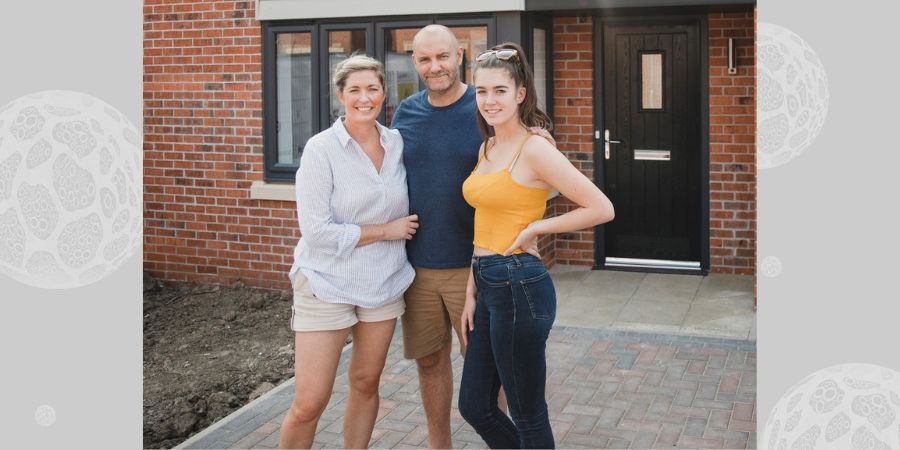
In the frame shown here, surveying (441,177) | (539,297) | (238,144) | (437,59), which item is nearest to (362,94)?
(437,59)

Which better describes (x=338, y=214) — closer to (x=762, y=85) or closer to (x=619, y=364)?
(x=762, y=85)

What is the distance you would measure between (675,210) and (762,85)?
5725 millimetres

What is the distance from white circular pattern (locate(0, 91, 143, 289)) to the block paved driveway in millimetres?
1981

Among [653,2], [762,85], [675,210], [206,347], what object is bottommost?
[206,347]

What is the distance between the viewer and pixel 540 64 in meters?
8.66

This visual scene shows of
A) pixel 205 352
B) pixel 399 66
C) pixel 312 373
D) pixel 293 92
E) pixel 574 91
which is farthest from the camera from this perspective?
pixel 574 91

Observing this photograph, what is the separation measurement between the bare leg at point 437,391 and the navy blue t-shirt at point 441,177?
45cm

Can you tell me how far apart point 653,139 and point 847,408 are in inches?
253

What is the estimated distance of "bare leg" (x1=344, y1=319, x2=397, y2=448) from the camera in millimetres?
3854

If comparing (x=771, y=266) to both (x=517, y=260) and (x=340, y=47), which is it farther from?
(x=340, y=47)

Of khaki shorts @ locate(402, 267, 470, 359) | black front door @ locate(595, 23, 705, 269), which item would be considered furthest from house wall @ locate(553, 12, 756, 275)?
khaki shorts @ locate(402, 267, 470, 359)

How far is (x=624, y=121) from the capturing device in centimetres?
906

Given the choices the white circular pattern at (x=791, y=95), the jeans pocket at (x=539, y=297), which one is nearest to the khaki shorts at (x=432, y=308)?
the jeans pocket at (x=539, y=297)

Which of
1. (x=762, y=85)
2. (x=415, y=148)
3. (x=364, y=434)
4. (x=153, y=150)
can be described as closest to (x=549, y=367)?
(x=364, y=434)
